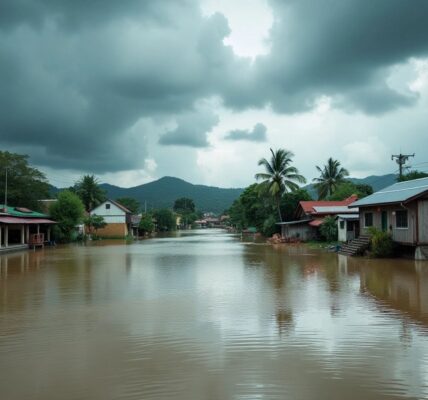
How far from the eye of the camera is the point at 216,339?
25.0 ft

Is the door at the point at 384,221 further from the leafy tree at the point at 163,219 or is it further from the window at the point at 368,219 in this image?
the leafy tree at the point at 163,219

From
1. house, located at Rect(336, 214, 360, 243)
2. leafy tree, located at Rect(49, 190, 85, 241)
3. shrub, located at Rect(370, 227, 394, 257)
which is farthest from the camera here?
leafy tree, located at Rect(49, 190, 85, 241)

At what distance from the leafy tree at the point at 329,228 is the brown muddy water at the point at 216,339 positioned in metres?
20.6

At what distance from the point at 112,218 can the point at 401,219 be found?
148 feet

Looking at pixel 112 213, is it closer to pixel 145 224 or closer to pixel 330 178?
pixel 145 224

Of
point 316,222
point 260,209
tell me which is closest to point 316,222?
point 316,222

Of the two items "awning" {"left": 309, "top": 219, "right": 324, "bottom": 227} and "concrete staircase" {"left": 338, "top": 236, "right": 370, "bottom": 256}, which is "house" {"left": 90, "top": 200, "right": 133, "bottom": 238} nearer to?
"awning" {"left": 309, "top": 219, "right": 324, "bottom": 227}

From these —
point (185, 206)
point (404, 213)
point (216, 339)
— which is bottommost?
point (216, 339)

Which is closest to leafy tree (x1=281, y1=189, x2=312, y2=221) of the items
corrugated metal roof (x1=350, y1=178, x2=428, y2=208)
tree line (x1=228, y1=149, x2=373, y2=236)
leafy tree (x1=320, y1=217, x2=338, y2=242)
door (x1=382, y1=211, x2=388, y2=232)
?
tree line (x1=228, y1=149, x2=373, y2=236)

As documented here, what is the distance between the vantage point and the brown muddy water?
5.50 meters

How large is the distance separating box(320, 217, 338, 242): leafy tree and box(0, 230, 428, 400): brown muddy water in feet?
67.5

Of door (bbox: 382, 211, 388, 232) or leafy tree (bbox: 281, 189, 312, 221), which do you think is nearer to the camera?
door (bbox: 382, 211, 388, 232)

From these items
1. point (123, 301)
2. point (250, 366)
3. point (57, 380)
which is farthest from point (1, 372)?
point (123, 301)

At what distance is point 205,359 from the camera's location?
6.54 m
